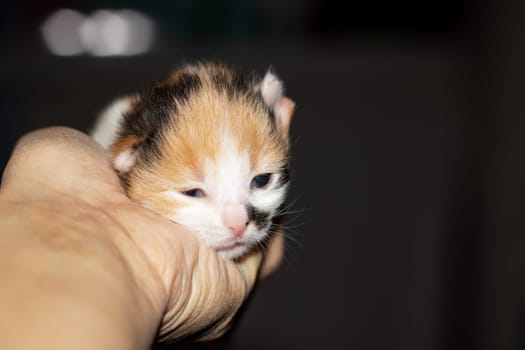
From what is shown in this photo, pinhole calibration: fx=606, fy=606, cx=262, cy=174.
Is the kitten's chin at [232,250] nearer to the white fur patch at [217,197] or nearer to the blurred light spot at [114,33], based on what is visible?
the white fur patch at [217,197]

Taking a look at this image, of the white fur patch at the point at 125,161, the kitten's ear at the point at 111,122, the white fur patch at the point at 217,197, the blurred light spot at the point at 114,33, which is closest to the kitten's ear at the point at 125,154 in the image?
the white fur patch at the point at 125,161

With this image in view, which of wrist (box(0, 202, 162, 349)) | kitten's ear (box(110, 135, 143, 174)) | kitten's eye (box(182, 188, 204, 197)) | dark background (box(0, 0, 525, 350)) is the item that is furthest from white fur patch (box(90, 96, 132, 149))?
dark background (box(0, 0, 525, 350))

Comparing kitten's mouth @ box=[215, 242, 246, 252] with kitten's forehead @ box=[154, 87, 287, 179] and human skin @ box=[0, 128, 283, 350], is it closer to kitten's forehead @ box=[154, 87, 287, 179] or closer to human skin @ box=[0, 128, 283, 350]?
human skin @ box=[0, 128, 283, 350]

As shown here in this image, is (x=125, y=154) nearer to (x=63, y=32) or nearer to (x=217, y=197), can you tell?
(x=217, y=197)

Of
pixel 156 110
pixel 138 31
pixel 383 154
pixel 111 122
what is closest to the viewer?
pixel 156 110

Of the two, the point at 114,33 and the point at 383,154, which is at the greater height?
the point at 114,33

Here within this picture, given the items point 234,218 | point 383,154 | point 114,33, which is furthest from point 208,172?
point 114,33
